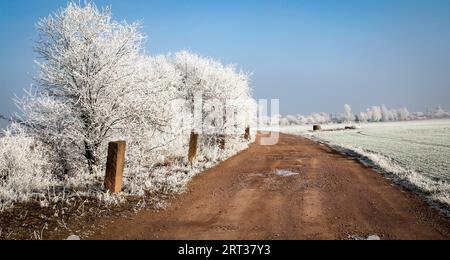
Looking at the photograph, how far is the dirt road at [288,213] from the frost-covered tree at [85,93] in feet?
11.4

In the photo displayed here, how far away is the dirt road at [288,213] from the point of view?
723 centimetres

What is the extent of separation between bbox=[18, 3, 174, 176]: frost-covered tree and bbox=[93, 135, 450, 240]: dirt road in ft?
11.4

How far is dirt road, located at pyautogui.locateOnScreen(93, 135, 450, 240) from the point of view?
7.23 metres

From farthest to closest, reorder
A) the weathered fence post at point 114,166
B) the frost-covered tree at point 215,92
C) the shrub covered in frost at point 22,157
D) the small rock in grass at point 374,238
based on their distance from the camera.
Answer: the frost-covered tree at point 215,92 < the shrub covered in frost at point 22,157 < the weathered fence post at point 114,166 < the small rock in grass at point 374,238

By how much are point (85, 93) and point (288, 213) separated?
7.97 m

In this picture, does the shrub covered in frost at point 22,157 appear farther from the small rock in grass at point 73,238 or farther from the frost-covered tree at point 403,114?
the frost-covered tree at point 403,114

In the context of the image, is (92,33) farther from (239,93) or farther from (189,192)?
(239,93)

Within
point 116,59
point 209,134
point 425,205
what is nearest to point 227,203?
point 425,205

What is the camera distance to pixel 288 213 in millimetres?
8570

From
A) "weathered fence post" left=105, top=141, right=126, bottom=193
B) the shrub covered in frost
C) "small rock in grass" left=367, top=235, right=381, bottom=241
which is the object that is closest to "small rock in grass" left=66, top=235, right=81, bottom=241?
"weathered fence post" left=105, top=141, right=126, bottom=193

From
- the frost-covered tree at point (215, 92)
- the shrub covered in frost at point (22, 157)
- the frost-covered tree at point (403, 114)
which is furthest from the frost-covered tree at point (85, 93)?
the frost-covered tree at point (403, 114)

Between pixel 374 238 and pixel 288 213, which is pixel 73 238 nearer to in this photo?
pixel 288 213

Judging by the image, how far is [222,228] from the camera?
753cm

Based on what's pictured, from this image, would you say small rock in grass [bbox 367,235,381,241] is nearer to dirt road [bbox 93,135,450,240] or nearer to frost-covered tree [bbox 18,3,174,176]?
dirt road [bbox 93,135,450,240]
